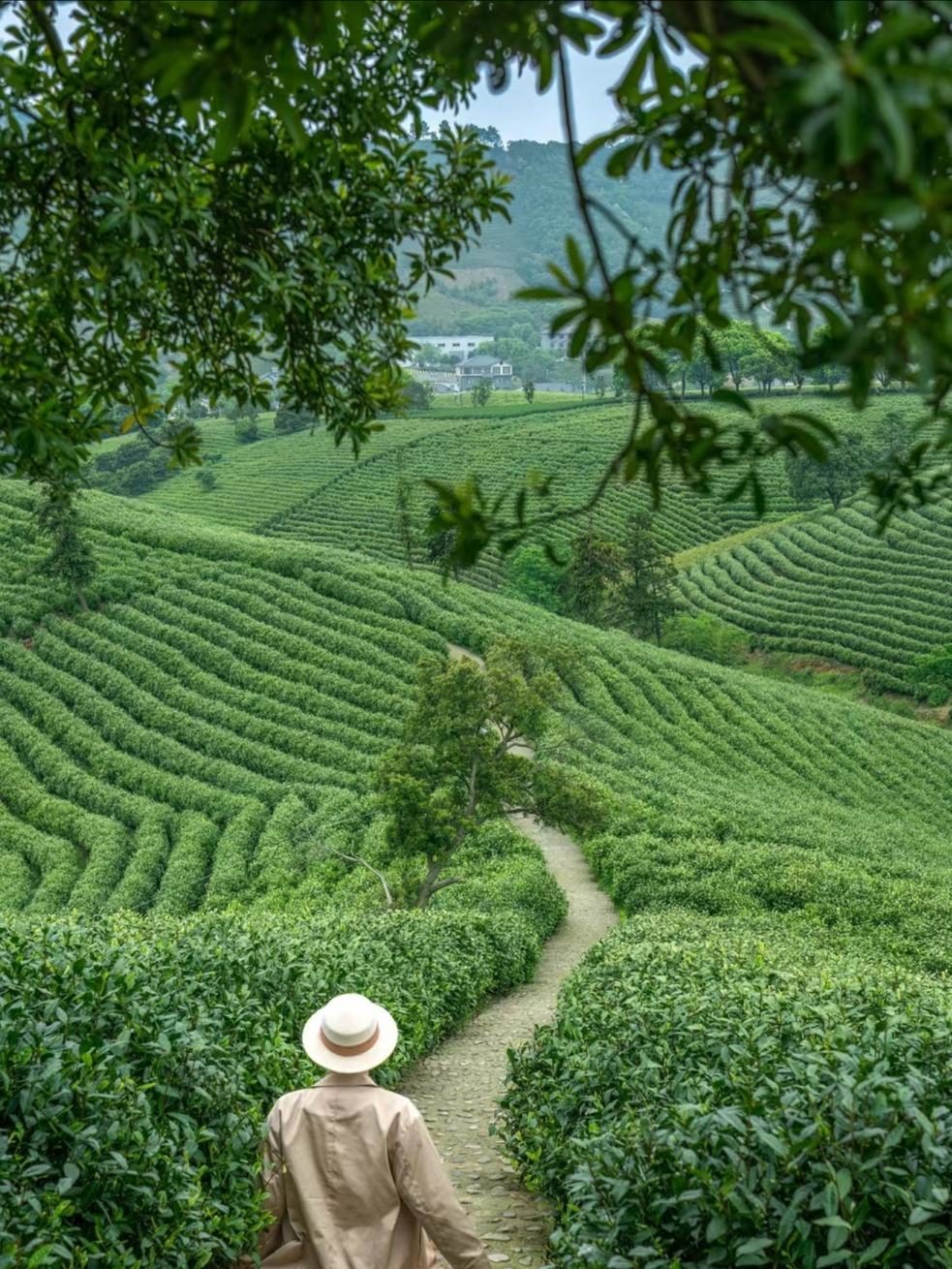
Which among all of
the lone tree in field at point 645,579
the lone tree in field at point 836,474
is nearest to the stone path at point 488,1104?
the lone tree in field at point 645,579

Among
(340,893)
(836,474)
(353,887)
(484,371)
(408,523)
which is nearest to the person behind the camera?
(340,893)

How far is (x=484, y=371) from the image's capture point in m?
156

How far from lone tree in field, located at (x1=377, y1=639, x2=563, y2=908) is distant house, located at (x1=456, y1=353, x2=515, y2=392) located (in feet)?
457

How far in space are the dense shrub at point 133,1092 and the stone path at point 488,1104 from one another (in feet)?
3.23

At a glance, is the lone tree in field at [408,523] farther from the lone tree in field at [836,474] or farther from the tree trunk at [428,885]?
the tree trunk at [428,885]

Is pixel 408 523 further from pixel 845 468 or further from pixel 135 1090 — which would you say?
pixel 135 1090

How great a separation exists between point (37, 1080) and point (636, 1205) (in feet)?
6.20

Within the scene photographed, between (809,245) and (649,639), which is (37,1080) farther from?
(649,639)

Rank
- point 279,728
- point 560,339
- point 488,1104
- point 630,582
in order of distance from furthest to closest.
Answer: point 560,339, point 630,582, point 279,728, point 488,1104

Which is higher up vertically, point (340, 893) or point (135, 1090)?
point (135, 1090)

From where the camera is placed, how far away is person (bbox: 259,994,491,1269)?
357 cm

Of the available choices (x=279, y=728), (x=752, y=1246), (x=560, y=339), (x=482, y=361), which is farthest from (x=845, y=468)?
(x=560, y=339)

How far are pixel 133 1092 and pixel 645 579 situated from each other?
4221 centimetres

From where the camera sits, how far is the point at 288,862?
2058 centimetres
